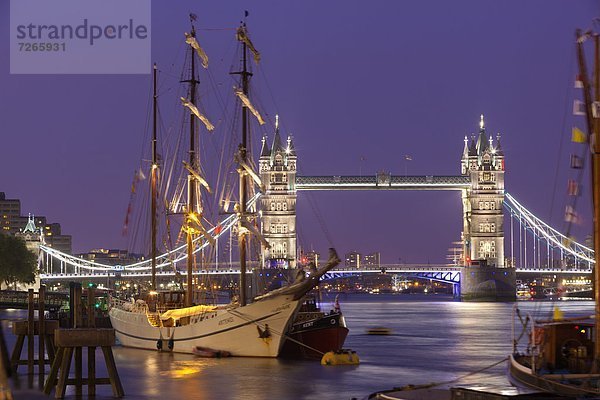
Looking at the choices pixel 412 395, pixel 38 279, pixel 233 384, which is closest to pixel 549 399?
pixel 412 395

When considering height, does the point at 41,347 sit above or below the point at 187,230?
below

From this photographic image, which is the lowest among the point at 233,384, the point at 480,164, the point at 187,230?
the point at 233,384

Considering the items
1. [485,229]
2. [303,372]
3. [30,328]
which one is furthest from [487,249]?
[30,328]

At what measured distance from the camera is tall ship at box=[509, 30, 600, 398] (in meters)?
26.1

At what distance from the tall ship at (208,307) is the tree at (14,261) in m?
49.7

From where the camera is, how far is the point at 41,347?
122ft

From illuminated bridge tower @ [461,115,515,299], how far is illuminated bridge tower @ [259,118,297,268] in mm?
22944

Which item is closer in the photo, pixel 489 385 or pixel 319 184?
pixel 489 385

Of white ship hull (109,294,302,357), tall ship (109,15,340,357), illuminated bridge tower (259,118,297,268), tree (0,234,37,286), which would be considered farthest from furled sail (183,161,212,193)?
illuminated bridge tower (259,118,297,268)

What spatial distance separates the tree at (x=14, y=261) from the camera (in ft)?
357

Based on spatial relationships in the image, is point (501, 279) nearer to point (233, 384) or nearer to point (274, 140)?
point (274, 140)

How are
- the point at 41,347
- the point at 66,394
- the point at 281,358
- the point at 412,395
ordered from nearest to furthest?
the point at 412,395
the point at 66,394
the point at 41,347
the point at 281,358

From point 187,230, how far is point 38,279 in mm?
83048

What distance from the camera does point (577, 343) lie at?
2831 centimetres
